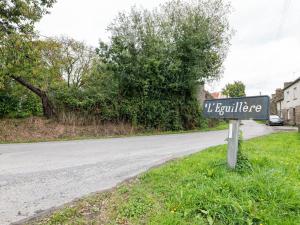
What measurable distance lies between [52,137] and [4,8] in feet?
22.7

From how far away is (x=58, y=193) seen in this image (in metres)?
4.75

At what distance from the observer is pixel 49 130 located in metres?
16.1

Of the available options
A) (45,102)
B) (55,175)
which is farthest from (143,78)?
(55,175)

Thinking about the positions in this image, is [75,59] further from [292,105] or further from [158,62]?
[292,105]

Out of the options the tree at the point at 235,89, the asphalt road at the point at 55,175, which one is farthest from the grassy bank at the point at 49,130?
the tree at the point at 235,89

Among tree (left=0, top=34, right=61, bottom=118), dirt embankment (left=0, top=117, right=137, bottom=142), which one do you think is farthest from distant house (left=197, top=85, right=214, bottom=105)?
tree (left=0, top=34, right=61, bottom=118)

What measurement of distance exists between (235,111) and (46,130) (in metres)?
13.4

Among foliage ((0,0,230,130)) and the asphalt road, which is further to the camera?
foliage ((0,0,230,130))

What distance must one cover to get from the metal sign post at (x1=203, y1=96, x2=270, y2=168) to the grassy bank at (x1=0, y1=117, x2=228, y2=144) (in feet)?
36.3

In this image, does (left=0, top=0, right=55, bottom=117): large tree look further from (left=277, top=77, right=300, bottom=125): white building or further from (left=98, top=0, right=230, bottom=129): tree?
(left=277, top=77, right=300, bottom=125): white building

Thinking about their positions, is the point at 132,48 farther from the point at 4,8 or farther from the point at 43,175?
the point at 43,175

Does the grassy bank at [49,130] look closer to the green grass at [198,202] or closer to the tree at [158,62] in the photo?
the tree at [158,62]

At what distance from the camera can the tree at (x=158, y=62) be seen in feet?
62.7

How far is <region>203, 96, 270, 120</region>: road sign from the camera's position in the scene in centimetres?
465
